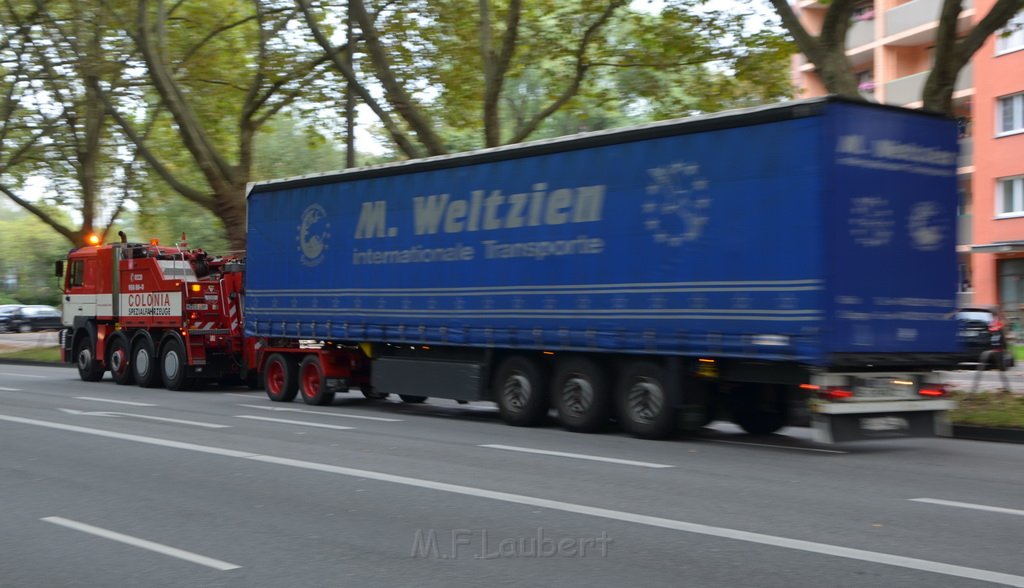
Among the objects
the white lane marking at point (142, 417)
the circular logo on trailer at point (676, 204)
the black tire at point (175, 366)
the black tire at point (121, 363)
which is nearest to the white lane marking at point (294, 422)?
the white lane marking at point (142, 417)

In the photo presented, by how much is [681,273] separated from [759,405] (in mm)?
2032

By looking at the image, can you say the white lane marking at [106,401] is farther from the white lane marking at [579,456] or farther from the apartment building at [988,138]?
the apartment building at [988,138]

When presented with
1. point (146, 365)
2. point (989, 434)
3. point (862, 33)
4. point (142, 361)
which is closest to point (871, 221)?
point (989, 434)

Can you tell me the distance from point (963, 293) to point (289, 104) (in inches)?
932

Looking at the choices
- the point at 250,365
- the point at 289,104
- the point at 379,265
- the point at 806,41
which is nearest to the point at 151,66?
the point at 289,104

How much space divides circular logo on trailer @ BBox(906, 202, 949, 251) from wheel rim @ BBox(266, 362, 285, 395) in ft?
36.0

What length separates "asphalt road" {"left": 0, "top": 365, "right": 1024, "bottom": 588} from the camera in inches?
260

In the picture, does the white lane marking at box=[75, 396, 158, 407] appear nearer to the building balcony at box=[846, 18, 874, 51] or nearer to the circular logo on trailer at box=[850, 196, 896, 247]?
the circular logo on trailer at box=[850, 196, 896, 247]

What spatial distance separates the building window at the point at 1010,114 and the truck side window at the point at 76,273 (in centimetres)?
2751

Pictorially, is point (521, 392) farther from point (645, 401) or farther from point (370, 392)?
point (370, 392)

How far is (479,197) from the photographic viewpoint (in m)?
15.7

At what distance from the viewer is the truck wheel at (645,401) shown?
1323 cm

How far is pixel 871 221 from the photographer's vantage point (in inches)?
472

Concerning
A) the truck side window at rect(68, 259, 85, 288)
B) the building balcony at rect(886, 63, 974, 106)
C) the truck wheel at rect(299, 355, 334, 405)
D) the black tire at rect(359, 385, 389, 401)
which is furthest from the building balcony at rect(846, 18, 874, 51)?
the truck wheel at rect(299, 355, 334, 405)
